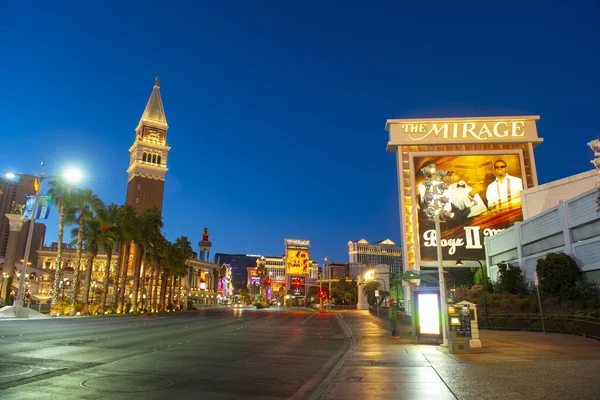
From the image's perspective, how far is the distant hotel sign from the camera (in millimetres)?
79125

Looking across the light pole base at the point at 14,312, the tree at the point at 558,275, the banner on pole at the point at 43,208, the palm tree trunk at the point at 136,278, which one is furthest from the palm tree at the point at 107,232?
the tree at the point at 558,275

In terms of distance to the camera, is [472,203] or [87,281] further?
[472,203]

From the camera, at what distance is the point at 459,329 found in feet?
51.1

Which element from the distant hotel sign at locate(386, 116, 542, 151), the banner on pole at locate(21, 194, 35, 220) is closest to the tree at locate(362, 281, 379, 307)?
the distant hotel sign at locate(386, 116, 542, 151)

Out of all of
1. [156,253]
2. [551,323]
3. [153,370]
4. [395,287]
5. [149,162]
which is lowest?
[153,370]

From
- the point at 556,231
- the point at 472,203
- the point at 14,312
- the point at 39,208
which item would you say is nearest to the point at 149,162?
the point at 472,203

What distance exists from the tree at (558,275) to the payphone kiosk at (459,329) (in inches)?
906

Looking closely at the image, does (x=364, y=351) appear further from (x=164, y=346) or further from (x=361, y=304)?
(x=361, y=304)

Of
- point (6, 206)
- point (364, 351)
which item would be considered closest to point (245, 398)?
point (364, 351)

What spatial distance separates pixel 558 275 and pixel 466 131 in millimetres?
50453

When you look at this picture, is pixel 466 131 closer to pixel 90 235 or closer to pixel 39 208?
pixel 90 235

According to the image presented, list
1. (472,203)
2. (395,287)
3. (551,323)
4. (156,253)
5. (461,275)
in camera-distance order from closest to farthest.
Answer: (551,323) → (156,253) → (472,203) → (461,275) → (395,287)

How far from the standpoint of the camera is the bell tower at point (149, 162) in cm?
16550

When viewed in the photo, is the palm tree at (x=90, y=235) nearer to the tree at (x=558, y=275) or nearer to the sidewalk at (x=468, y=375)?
the sidewalk at (x=468, y=375)
